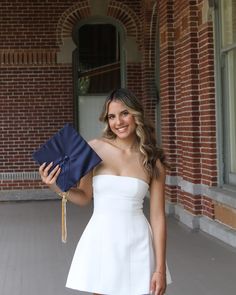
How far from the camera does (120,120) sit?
10.5 feet

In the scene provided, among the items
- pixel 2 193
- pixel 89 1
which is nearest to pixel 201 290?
pixel 2 193

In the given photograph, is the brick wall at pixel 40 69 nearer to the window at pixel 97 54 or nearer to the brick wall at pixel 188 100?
the window at pixel 97 54

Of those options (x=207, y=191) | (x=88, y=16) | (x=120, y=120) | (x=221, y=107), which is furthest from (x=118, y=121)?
(x=88, y=16)

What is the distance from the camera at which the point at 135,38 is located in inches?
557

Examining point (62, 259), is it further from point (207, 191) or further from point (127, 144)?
point (127, 144)

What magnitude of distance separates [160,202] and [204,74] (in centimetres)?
598

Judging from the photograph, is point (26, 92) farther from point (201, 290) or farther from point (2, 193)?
point (201, 290)

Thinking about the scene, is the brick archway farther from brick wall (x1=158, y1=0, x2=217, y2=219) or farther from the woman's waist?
the woman's waist

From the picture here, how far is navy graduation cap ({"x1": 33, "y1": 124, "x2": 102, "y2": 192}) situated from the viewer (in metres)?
3.15

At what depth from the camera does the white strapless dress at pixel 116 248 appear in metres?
3.10

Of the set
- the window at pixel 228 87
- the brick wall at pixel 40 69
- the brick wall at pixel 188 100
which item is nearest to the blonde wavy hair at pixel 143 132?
the window at pixel 228 87

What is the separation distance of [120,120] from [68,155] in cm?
33

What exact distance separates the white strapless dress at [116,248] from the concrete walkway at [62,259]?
295 cm

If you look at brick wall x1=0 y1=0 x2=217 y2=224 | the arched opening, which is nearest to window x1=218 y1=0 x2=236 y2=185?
brick wall x1=0 y1=0 x2=217 y2=224
